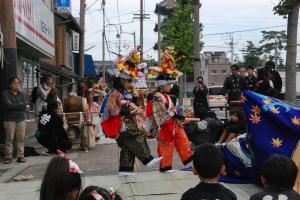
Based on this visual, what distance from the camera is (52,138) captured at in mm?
10930

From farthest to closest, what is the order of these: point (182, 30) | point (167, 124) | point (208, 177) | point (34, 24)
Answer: point (182, 30)
point (34, 24)
point (167, 124)
point (208, 177)

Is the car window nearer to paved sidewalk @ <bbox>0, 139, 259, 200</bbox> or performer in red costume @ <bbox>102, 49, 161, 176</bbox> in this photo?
paved sidewalk @ <bbox>0, 139, 259, 200</bbox>

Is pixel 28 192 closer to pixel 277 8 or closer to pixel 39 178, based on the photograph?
pixel 39 178

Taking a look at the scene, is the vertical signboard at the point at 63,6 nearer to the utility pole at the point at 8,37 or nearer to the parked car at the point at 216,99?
the parked car at the point at 216,99

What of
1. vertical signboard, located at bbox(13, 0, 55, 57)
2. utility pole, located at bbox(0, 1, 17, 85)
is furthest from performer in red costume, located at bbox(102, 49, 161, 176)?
vertical signboard, located at bbox(13, 0, 55, 57)

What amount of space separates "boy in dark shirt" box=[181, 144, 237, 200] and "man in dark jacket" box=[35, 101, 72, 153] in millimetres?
7845

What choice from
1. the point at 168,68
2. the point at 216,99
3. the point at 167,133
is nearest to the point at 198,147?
the point at 167,133

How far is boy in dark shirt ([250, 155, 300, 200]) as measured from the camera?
11.1 feet

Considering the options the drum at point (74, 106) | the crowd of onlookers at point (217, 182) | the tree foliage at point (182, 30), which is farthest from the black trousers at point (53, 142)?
the tree foliage at point (182, 30)

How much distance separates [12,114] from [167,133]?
11.6 feet

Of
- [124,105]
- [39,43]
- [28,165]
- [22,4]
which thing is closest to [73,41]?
[39,43]

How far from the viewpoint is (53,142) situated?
10953 millimetres

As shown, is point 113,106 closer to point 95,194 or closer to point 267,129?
point 267,129

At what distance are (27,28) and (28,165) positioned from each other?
4.25 metres
